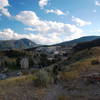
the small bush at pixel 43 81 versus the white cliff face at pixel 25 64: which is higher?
the small bush at pixel 43 81

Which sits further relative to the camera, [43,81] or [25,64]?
[25,64]

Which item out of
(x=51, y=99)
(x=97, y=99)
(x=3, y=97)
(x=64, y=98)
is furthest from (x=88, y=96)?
(x=3, y=97)

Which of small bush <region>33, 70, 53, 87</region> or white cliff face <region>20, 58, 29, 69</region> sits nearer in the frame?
small bush <region>33, 70, 53, 87</region>

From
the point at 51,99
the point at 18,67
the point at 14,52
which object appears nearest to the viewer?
the point at 51,99

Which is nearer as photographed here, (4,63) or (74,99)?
(74,99)

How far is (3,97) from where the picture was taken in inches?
249

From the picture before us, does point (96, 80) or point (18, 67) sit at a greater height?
point (96, 80)

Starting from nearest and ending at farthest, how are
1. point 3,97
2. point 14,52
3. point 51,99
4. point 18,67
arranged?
point 51,99
point 3,97
point 18,67
point 14,52

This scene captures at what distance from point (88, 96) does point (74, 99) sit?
67 centimetres

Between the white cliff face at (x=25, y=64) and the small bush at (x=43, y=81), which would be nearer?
the small bush at (x=43, y=81)

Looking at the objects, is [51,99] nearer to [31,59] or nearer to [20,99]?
[20,99]

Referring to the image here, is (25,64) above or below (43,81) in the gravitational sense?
below

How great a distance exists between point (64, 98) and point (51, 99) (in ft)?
1.47

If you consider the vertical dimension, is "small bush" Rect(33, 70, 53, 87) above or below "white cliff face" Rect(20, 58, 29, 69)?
above
